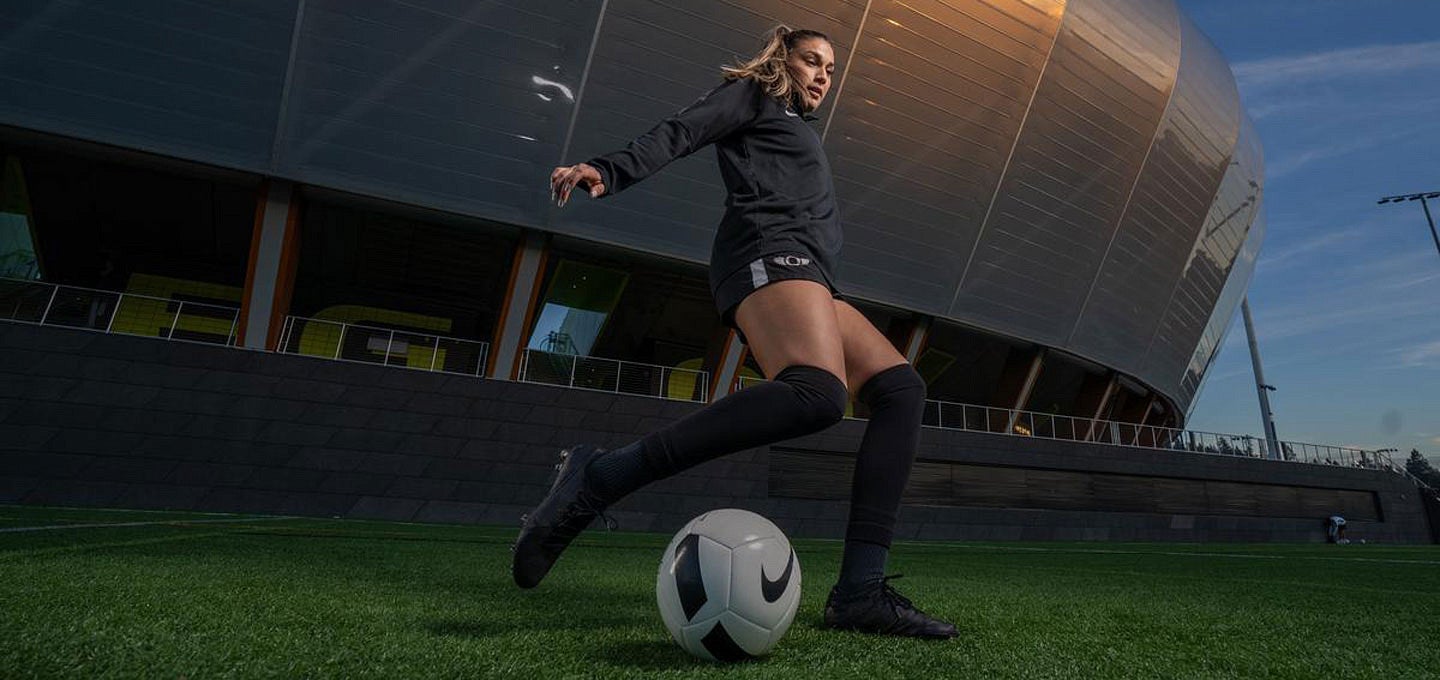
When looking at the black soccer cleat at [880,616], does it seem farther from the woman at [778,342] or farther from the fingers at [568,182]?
the fingers at [568,182]

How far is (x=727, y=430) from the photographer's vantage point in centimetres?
184

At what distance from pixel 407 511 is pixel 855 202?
11248 mm

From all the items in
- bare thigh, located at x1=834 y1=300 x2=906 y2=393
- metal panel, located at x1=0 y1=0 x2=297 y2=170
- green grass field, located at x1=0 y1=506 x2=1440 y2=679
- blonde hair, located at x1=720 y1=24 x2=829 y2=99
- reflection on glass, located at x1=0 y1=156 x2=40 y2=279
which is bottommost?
green grass field, located at x1=0 y1=506 x2=1440 y2=679

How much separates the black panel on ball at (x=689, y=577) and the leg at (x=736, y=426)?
0.20 m

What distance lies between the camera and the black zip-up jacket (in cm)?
201

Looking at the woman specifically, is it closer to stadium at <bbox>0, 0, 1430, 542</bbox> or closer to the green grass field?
the green grass field

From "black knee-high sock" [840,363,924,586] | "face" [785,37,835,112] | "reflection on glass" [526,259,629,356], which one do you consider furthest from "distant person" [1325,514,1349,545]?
"face" [785,37,835,112]

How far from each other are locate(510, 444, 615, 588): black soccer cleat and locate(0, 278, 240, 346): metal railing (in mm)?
11810

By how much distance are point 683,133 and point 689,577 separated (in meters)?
1.28

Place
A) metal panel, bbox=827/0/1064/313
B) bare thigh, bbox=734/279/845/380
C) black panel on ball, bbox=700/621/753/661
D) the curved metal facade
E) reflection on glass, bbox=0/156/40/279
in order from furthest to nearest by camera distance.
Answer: metal panel, bbox=827/0/1064/313 < reflection on glass, bbox=0/156/40/279 < the curved metal facade < bare thigh, bbox=734/279/845/380 < black panel on ball, bbox=700/621/753/661

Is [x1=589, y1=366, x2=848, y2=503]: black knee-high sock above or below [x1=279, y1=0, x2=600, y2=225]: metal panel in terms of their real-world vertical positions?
below

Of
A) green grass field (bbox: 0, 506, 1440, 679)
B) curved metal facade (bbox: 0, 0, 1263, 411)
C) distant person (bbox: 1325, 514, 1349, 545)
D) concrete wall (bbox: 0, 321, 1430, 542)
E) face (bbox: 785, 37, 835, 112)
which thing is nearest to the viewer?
green grass field (bbox: 0, 506, 1440, 679)

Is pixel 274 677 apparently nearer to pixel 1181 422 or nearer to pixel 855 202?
pixel 855 202

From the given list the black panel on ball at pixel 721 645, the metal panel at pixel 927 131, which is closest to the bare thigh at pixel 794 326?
the black panel on ball at pixel 721 645
